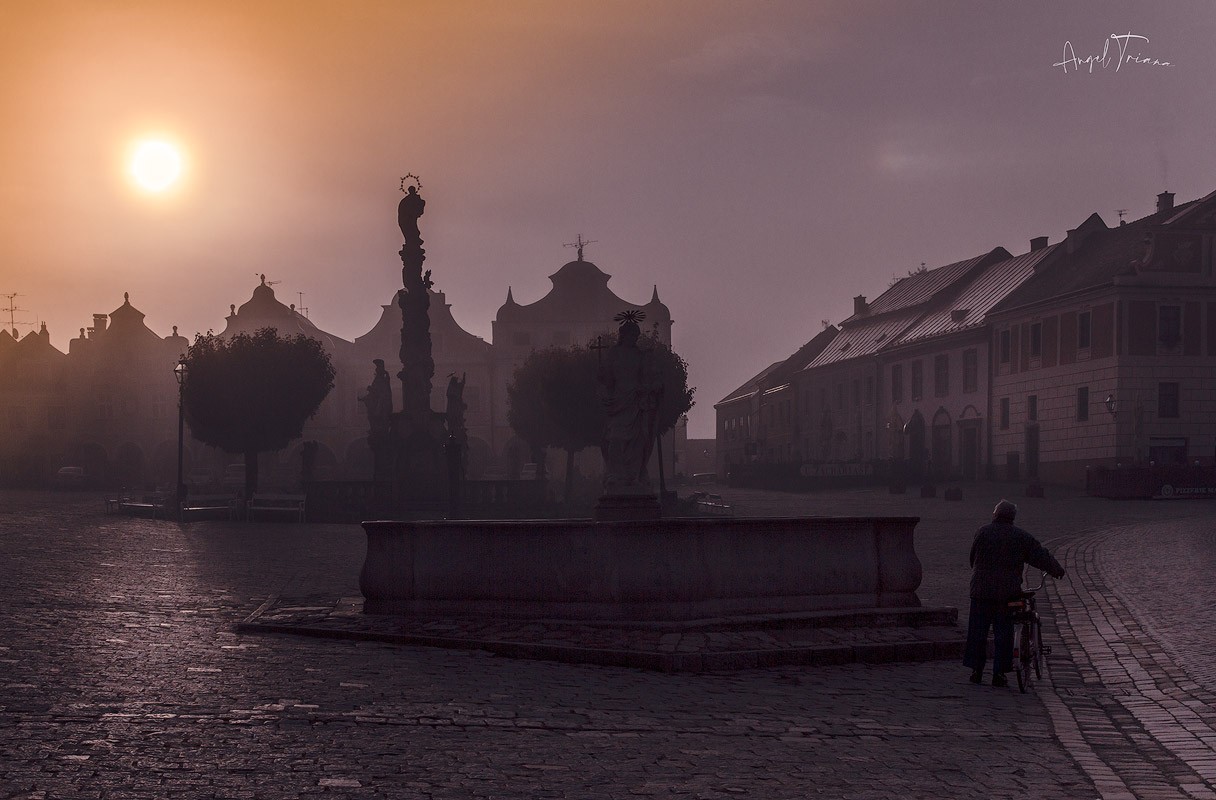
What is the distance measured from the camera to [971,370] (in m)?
59.5

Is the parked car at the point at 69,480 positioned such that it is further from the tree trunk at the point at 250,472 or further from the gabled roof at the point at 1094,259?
the gabled roof at the point at 1094,259

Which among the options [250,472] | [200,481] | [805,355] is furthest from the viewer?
[805,355]

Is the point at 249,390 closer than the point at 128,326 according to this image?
Yes

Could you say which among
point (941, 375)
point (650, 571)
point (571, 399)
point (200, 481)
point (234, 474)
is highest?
point (941, 375)

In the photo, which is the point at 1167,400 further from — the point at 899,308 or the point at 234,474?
the point at 234,474

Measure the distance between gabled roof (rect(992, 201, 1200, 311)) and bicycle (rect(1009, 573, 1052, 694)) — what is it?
4034 cm

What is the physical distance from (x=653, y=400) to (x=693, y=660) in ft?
16.8

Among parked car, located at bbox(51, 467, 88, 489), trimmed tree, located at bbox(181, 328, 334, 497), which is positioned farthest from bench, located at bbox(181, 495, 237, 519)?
parked car, located at bbox(51, 467, 88, 489)

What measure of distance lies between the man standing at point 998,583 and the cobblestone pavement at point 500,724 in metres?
0.29

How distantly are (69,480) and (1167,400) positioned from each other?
57.2 m

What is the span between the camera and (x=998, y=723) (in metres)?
8.91

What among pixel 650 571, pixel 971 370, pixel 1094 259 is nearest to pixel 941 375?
pixel 971 370

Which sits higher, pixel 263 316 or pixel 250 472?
pixel 263 316

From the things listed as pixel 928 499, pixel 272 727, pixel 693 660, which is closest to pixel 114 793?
pixel 272 727
